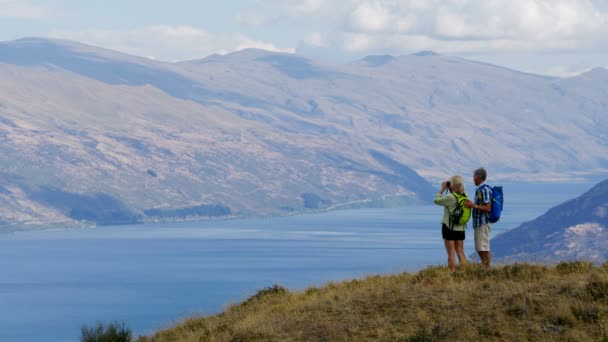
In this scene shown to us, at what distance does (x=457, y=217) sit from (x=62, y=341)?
500 feet

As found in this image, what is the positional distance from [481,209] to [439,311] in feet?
12.0

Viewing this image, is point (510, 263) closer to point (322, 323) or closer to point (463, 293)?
point (463, 293)

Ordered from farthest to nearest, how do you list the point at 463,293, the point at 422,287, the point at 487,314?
the point at 422,287, the point at 463,293, the point at 487,314

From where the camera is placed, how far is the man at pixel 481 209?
22266 millimetres

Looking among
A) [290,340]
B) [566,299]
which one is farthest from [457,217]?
[290,340]

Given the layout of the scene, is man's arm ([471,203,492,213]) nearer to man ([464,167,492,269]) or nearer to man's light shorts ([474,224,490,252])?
man ([464,167,492,269])

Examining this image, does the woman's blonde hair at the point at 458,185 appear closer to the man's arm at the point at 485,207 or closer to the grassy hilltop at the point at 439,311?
the man's arm at the point at 485,207

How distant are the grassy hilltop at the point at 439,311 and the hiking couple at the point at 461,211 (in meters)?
0.65

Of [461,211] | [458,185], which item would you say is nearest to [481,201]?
[461,211]

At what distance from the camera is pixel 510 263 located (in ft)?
78.7

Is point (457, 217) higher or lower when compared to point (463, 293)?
higher

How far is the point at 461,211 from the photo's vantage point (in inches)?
880

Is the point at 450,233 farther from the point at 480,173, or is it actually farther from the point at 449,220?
the point at 480,173

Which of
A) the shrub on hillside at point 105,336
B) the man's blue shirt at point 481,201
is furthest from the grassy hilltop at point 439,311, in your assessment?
the man's blue shirt at point 481,201
